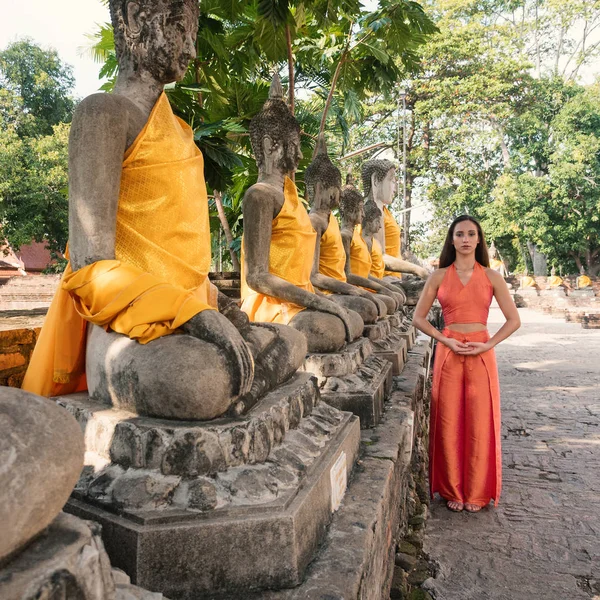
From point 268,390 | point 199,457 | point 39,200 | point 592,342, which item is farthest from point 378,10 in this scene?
point 39,200

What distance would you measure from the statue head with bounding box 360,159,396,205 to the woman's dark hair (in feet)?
10.8

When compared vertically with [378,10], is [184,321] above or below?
below

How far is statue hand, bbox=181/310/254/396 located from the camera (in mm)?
1452

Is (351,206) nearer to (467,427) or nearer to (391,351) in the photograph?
(391,351)

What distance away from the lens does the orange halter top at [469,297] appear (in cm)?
338

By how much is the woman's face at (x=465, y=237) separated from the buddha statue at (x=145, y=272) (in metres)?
1.76

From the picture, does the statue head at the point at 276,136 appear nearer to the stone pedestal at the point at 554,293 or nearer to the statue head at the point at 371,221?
the statue head at the point at 371,221

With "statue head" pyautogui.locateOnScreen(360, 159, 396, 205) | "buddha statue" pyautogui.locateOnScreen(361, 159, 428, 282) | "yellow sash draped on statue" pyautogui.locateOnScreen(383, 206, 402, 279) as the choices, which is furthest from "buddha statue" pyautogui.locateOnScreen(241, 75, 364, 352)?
"yellow sash draped on statue" pyautogui.locateOnScreen(383, 206, 402, 279)

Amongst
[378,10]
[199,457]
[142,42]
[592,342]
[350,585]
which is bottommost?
[592,342]

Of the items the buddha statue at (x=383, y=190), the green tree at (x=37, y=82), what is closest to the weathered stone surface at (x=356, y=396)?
the buddha statue at (x=383, y=190)

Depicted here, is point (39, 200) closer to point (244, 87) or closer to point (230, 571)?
point (244, 87)

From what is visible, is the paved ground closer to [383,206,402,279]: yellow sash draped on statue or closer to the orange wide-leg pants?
the orange wide-leg pants

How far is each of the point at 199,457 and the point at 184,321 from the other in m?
0.36

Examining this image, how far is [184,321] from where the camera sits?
1.47 meters
